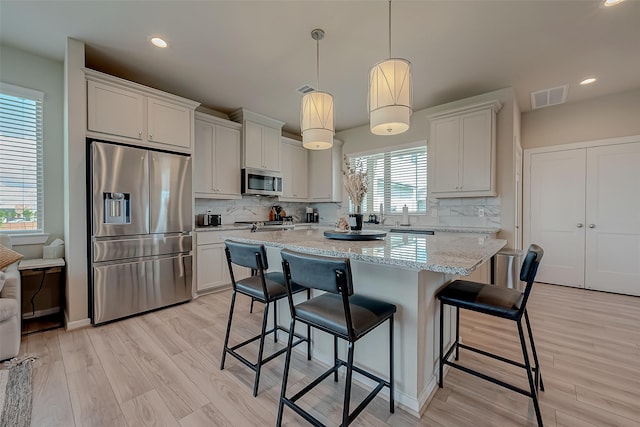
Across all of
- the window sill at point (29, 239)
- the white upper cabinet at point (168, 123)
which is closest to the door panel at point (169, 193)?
the white upper cabinet at point (168, 123)

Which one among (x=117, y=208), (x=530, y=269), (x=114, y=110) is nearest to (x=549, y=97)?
(x=530, y=269)

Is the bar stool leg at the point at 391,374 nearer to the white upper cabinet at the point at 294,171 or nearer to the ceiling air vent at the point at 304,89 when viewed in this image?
the ceiling air vent at the point at 304,89

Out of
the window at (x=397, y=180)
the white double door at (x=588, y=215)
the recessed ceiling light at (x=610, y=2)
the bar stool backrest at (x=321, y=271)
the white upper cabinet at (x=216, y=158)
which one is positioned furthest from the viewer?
the window at (x=397, y=180)

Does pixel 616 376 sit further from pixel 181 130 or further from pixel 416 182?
pixel 181 130

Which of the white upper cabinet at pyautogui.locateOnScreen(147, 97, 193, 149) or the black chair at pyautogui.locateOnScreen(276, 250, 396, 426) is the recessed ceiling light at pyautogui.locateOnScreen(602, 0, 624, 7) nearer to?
the black chair at pyautogui.locateOnScreen(276, 250, 396, 426)

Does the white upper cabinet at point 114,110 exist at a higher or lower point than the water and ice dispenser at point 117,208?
higher

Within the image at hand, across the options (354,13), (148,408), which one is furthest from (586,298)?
(148,408)

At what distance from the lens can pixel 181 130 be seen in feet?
→ 11.1

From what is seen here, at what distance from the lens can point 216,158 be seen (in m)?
4.09

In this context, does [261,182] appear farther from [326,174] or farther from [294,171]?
[326,174]

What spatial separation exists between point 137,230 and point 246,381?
2.08m

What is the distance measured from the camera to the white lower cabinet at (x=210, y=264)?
12.0 ft

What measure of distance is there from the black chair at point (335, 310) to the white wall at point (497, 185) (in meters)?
2.94

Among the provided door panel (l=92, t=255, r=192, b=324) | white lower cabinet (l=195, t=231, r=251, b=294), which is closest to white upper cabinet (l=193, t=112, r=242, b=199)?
white lower cabinet (l=195, t=231, r=251, b=294)
